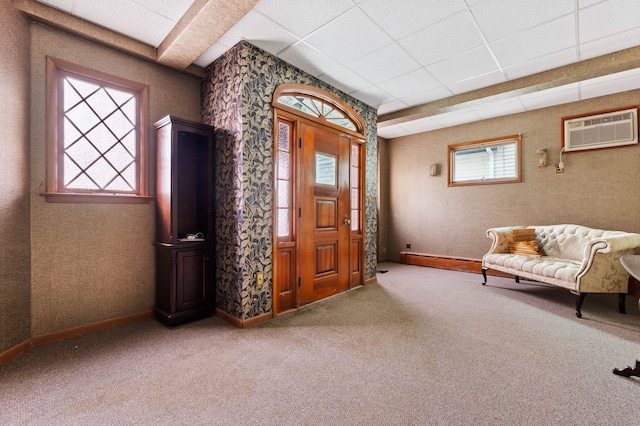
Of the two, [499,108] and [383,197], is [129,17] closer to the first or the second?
[499,108]

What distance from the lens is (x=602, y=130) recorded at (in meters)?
4.09

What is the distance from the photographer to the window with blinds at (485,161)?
16.2 ft

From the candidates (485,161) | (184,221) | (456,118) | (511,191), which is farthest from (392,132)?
(184,221)

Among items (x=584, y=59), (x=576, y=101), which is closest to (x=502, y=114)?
(x=576, y=101)

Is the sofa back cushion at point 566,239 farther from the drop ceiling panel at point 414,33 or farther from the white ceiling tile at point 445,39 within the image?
the white ceiling tile at point 445,39

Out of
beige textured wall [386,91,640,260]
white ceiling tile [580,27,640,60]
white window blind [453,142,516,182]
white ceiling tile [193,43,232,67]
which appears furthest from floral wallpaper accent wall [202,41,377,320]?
white window blind [453,142,516,182]

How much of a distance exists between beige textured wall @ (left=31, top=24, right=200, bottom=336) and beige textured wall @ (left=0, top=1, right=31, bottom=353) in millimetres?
73

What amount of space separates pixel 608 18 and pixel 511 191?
2864 millimetres

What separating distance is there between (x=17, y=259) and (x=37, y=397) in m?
1.13

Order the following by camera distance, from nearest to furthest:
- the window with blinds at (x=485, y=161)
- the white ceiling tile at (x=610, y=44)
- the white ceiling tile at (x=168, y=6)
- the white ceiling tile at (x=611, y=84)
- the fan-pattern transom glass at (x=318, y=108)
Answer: the white ceiling tile at (x=168, y=6) < the white ceiling tile at (x=610, y=44) < the fan-pattern transom glass at (x=318, y=108) < the white ceiling tile at (x=611, y=84) < the window with blinds at (x=485, y=161)

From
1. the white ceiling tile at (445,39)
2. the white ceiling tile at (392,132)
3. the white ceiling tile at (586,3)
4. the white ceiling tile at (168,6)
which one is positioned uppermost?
the white ceiling tile at (168,6)

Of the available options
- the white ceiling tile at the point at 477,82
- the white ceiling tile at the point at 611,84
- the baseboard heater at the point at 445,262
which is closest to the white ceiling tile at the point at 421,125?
the white ceiling tile at the point at 477,82

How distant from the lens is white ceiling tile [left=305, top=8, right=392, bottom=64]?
8.30 feet

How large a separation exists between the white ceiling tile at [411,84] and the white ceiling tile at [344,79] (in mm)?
315
